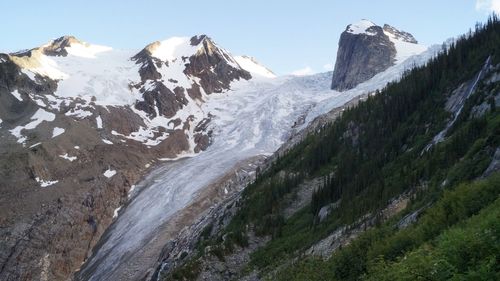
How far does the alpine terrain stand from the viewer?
23.8 m

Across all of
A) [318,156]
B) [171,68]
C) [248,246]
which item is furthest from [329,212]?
[171,68]

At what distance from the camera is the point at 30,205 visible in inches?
4080

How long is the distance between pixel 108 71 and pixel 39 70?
23.5 meters

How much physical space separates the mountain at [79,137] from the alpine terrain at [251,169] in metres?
0.42

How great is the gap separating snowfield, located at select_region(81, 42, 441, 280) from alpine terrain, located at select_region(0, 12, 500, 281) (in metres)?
0.58

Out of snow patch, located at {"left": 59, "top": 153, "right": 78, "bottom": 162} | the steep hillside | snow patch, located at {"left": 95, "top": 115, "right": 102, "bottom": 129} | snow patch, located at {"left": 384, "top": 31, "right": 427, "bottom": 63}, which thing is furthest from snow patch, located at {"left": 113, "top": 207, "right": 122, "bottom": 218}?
snow patch, located at {"left": 384, "top": 31, "right": 427, "bottom": 63}

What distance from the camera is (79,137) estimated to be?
129 m

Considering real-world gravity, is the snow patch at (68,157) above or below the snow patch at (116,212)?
above

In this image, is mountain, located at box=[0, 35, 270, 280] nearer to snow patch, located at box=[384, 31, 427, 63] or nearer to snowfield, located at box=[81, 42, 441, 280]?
snowfield, located at box=[81, 42, 441, 280]

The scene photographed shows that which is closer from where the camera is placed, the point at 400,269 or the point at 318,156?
the point at 400,269

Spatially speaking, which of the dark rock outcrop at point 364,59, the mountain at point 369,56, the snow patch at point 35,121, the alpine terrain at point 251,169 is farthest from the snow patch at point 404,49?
the snow patch at point 35,121

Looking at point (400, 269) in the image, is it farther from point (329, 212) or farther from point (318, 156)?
point (318, 156)

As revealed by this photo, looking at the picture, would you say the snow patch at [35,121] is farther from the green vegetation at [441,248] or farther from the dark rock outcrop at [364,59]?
the green vegetation at [441,248]

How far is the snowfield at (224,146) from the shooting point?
301 feet
